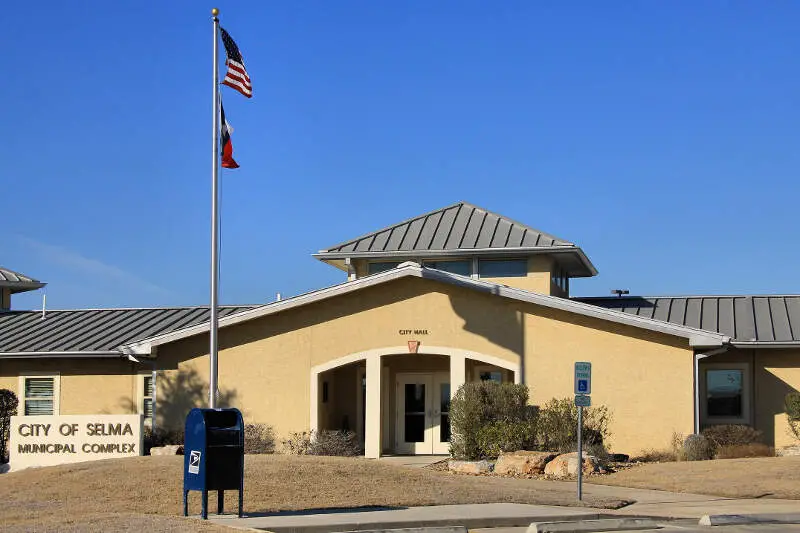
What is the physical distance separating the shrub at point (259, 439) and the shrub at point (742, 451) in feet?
35.2

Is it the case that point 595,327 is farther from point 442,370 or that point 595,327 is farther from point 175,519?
point 175,519

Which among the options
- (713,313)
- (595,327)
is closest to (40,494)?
(595,327)

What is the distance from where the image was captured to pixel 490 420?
→ 26062 millimetres

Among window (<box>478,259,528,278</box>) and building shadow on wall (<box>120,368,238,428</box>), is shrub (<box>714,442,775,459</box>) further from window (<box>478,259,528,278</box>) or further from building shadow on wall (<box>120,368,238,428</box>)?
building shadow on wall (<box>120,368,238,428</box>)

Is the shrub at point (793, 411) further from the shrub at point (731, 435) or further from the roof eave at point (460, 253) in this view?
the roof eave at point (460, 253)

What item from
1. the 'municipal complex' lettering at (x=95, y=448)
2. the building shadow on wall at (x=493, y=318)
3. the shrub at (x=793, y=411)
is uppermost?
the building shadow on wall at (x=493, y=318)

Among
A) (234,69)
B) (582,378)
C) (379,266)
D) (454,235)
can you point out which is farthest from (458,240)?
(582,378)

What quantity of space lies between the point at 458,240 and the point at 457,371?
216 inches

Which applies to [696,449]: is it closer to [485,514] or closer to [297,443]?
[297,443]

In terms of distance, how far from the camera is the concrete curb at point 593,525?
50.9ft

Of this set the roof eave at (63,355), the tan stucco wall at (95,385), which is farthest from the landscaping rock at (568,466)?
the tan stucco wall at (95,385)

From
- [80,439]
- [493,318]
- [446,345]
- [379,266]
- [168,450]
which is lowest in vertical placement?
[168,450]

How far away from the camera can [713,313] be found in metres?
31.7

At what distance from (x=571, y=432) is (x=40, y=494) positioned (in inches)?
481
